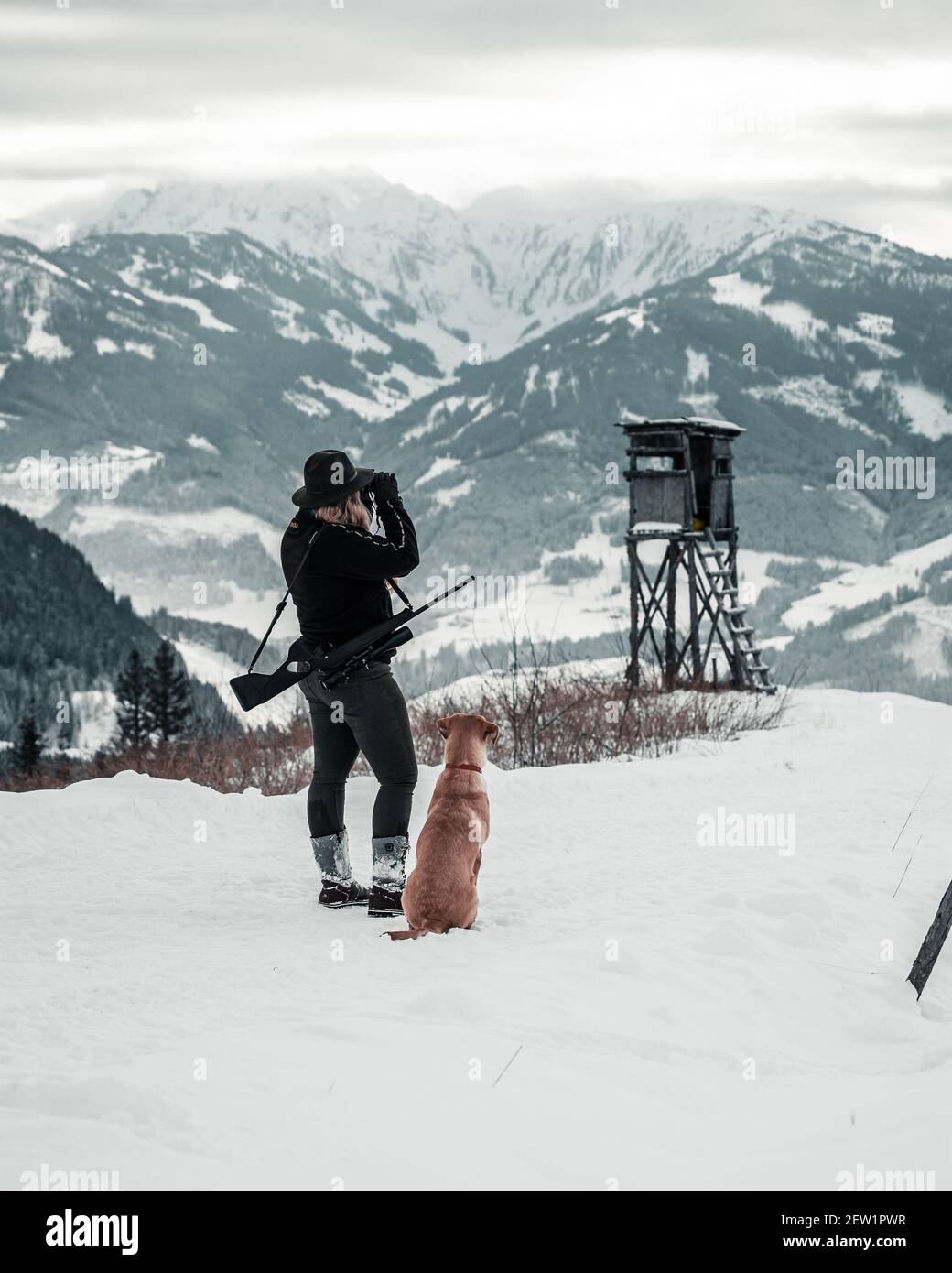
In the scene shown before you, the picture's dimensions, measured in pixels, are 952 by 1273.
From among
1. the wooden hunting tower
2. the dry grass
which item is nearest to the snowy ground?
the dry grass

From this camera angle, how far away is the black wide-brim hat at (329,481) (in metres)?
6.14

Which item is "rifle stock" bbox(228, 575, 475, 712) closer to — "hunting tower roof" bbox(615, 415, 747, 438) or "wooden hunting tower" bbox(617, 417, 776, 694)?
"wooden hunting tower" bbox(617, 417, 776, 694)

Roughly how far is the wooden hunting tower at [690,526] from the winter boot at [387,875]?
1618 centimetres

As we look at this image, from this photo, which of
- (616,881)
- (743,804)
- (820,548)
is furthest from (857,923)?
(820,548)

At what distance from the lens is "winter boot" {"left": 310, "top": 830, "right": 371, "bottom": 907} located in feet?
21.6

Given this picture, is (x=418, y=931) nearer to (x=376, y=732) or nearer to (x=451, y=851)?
(x=451, y=851)

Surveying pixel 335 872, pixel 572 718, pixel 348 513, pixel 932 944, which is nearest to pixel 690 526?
pixel 572 718

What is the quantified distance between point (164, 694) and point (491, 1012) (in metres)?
43.2

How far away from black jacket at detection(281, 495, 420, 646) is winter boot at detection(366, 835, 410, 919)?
103cm

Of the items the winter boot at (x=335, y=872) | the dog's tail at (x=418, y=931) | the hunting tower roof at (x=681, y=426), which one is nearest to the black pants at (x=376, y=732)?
the winter boot at (x=335, y=872)

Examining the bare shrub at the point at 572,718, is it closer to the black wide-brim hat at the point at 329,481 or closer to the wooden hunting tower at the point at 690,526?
the black wide-brim hat at the point at 329,481

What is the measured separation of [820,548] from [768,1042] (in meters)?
182

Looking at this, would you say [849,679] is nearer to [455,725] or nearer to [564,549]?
[455,725]
